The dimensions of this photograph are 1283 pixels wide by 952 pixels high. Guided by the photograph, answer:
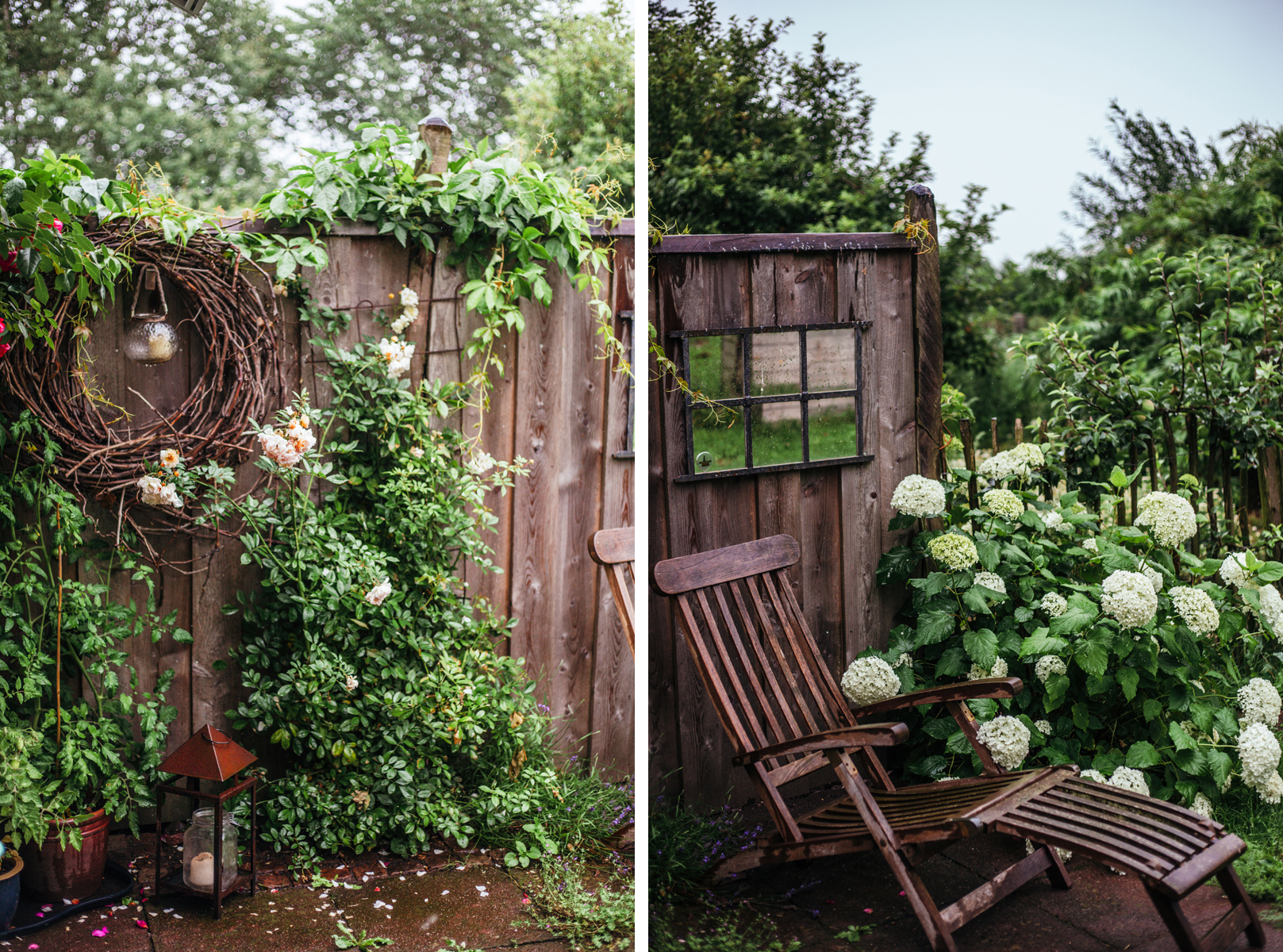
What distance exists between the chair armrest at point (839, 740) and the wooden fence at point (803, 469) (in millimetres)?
233

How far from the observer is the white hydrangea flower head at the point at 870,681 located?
1.94 metres

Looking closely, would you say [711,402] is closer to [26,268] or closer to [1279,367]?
[1279,367]

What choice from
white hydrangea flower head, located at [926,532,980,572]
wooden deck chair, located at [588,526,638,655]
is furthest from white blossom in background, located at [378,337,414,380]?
white hydrangea flower head, located at [926,532,980,572]

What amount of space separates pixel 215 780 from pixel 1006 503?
1.88 meters

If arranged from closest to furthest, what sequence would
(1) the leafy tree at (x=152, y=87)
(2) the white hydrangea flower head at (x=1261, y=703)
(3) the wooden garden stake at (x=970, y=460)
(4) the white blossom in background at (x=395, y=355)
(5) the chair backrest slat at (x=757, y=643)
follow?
(2) the white hydrangea flower head at (x=1261, y=703), (5) the chair backrest slat at (x=757, y=643), (3) the wooden garden stake at (x=970, y=460), (4) the white blossom in background at (x=395, y=355), (1) the leafy tree at (x=152, y=87)

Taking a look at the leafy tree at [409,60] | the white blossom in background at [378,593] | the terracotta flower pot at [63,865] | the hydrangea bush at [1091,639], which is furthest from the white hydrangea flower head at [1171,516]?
the leafy tree at [409,60]

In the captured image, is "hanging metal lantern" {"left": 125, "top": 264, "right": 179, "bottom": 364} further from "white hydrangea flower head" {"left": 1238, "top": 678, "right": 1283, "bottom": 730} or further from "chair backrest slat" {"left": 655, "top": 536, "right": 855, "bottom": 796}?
"white hydrangea flower head" {"left": 1238, "top": 678, "right": 1283, "bottom": 730}

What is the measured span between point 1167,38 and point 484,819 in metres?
2.21

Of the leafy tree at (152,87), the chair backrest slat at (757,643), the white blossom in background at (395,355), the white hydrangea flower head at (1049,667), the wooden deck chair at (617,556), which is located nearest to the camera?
the white hydrangea flower head at (1049,667)

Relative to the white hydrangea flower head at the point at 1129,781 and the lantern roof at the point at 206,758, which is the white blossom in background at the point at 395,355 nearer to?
the lantern roof at the point at 206,758

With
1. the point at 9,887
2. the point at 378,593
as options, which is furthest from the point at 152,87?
the point at 9,887

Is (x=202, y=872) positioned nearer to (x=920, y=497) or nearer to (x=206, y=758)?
(x=206, y=758)

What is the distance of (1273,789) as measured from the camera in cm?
130

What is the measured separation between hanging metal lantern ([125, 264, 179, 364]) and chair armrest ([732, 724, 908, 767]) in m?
1.62
